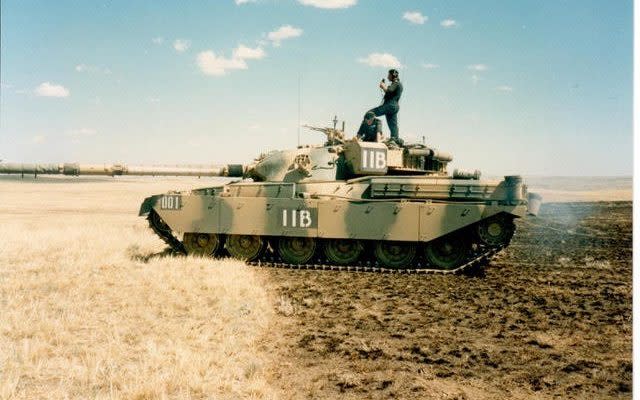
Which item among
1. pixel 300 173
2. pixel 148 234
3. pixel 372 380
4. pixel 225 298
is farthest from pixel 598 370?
pixel 148 234

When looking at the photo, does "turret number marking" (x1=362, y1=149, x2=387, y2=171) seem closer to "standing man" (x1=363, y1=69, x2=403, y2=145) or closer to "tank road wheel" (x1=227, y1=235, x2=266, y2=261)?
"standing man" (x1=363, y1=69, x2=403, y2=145)

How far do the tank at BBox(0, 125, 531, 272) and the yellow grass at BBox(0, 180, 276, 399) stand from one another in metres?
1.03

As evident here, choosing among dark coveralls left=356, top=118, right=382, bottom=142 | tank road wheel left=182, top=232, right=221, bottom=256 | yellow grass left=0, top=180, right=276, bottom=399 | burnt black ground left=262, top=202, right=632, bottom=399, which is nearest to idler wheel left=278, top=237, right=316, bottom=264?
burnt black ground left=262, top=202, right=632, bottom=399

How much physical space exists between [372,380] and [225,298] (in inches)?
155

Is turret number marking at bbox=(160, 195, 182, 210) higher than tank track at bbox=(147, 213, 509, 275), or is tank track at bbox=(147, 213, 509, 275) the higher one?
turret number marking at bbox=(160, 195, 182, 210)

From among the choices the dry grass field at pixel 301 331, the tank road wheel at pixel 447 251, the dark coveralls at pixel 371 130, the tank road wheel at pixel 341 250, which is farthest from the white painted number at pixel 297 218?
the dark coveralls at pixel 371 130

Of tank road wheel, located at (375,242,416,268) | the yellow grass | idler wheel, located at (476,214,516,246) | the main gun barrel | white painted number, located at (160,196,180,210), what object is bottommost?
the yellow grass

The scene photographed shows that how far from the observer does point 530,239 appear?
19.6 m

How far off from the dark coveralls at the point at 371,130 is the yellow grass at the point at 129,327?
4.51m

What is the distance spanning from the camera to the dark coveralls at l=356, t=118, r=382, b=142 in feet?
45.3

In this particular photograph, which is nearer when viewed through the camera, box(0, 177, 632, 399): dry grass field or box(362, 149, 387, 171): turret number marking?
box(0, 177, 632, 399): dry grass field

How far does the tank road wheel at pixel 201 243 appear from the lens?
43.4ft

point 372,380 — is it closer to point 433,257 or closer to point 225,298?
point 225,298

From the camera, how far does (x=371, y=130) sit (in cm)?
1382
